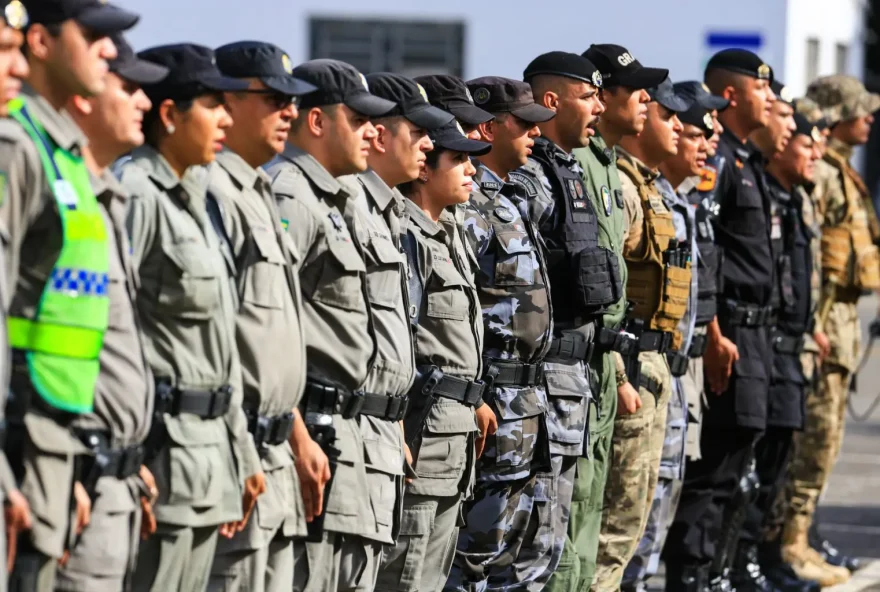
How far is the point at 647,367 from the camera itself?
7.53 m

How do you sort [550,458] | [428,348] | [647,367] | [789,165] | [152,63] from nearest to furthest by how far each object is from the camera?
[152,63] → [428,348] → [550,458] → [647,367] → [789,165]

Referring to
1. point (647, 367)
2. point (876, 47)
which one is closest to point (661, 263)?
point (647, 367)

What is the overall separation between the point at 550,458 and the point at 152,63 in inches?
109

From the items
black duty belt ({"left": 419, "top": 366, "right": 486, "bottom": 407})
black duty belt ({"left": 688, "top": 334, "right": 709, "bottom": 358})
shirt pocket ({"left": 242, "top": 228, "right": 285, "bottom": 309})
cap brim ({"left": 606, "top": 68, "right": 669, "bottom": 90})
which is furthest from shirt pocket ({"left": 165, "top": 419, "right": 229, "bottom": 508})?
black duty belt ({"left": 688, "top": 334, "right": 709, "bottom": 358})

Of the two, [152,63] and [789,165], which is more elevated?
[152,63]

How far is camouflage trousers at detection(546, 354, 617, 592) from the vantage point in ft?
23.1

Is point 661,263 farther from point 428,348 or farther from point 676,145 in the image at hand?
point 428,348

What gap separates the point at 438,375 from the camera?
5938mm

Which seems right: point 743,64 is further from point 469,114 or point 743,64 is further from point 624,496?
point 469,114

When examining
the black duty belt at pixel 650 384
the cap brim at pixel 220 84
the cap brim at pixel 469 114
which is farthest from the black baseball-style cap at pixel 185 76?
the black duty belt at pixel 650 384

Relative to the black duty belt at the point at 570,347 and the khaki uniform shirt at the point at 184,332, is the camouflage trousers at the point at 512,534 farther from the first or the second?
the khaki uniform shirt at the point at 184,332

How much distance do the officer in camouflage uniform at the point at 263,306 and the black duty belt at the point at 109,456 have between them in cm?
61

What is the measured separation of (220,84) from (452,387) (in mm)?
1730

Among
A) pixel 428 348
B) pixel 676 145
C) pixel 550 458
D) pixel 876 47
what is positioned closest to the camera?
pixel 428 348
